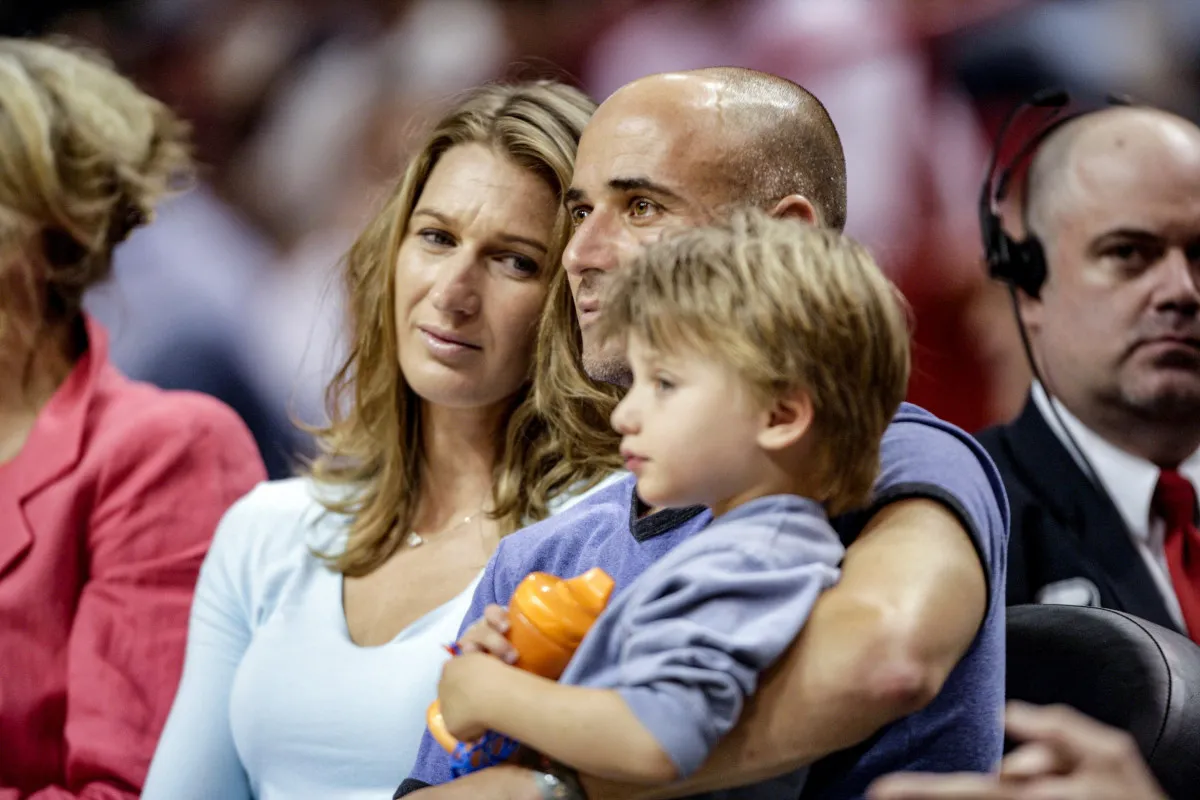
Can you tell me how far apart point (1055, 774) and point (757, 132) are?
0.77 m

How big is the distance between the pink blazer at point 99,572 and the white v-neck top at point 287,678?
0.13 metres

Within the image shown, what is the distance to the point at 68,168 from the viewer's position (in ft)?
7.45

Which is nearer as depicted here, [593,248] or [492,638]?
[492,638]

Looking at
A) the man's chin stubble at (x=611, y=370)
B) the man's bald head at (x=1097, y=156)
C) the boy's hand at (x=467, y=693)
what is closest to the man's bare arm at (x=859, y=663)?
the boy's hand at (x=467, y=693)

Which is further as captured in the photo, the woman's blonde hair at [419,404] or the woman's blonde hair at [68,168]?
the woman's blonde hair at [68,168]

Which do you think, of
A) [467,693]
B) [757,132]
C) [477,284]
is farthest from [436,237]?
[467,693]

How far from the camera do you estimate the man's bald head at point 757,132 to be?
1.47 m

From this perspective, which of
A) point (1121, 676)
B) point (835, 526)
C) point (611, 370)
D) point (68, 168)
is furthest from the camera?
point (68, 168)

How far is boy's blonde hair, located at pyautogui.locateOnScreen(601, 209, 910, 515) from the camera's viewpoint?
104 cm

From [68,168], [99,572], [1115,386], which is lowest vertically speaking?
[99,572]

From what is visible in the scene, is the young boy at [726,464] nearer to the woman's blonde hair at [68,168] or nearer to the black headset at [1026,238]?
the black headset at [1026,238]

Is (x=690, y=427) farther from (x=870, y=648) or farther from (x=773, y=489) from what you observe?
(x=870, y=648)

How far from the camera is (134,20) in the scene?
9.57 feet

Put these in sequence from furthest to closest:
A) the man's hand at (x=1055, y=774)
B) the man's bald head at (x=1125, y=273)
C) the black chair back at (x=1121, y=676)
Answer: the man's bald head at (x=1125, y=273)
the black chair back at (x=1121, y=676)
the man's hand at (x=1055, y=774)
